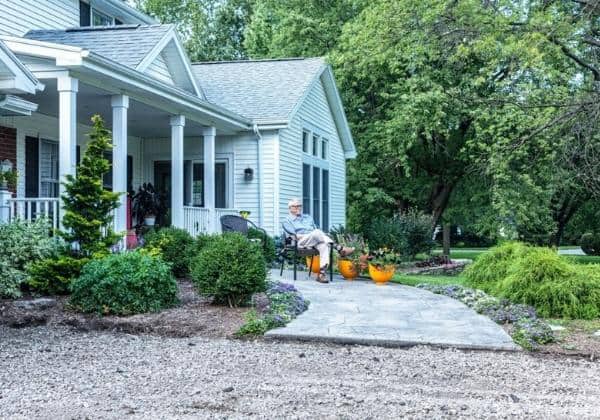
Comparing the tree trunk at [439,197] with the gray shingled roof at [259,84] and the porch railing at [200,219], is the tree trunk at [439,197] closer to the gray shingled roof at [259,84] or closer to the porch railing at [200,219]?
the gray shingled roof at [259,84]

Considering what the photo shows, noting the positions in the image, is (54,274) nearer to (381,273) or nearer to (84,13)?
(381,273)

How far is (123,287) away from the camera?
6.79 meters

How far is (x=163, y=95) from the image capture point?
1016cm

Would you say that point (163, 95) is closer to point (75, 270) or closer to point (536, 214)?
point (75, 270)

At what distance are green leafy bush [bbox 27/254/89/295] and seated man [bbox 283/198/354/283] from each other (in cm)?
355

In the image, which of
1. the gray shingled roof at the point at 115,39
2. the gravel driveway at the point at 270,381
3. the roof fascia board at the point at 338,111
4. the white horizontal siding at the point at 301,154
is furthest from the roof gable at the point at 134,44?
the roof fascia board at the point at 338,111

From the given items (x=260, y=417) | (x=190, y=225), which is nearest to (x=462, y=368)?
(x=260, y=417)

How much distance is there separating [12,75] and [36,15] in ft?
17.4

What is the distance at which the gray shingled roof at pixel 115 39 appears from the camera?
1036 cm

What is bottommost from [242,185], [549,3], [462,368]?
[462,368]

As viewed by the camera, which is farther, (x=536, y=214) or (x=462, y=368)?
(x=536, y=214)

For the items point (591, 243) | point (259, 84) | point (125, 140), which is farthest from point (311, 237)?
point (591, 243)

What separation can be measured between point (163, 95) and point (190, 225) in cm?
280

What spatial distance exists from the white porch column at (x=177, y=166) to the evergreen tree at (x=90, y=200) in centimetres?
332
